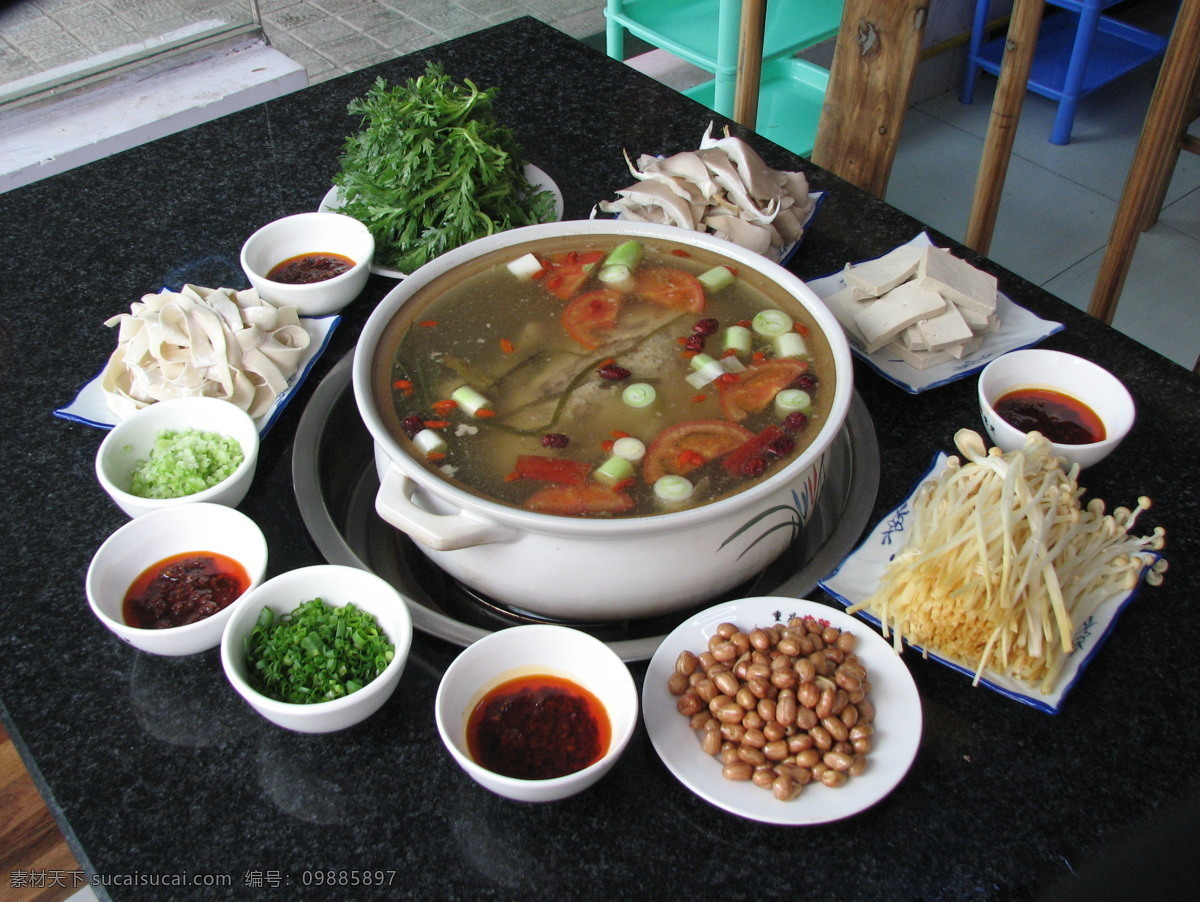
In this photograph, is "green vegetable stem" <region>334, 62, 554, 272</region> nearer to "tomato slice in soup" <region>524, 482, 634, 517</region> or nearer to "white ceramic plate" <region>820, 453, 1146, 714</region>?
"tomato slice in soup" <region>524, 482, 634, 517</region>

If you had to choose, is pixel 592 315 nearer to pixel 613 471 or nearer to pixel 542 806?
pixel 613 471

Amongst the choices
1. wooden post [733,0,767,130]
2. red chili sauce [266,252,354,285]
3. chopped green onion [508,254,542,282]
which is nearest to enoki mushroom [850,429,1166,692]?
chopped green onion [508,254,542,282]

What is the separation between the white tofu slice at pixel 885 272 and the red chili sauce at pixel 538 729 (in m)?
1.04

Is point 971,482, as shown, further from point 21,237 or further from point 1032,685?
point 21,237

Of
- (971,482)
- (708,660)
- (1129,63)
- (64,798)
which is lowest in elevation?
(1129,63)

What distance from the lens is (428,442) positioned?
1.59m

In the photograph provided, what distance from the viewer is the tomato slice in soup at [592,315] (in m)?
1.81

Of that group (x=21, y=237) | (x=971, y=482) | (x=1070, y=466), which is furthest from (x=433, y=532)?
(x=21, y=237)

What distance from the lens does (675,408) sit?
1.67m

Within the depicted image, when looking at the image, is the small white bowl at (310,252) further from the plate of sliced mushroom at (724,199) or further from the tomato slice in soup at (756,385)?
the tomato slice in soup at (756,385)

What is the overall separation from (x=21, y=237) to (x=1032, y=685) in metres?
2.40

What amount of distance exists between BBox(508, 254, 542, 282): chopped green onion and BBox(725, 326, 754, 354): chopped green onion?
16.3 inches

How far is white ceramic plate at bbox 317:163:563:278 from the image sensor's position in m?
2.23

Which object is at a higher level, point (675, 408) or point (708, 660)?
point (675, 408)
